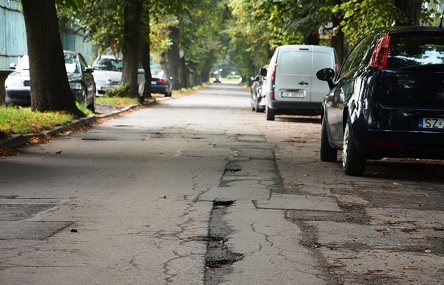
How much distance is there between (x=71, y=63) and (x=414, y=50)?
1622cm

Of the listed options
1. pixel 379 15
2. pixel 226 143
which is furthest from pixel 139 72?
pixel 226 143

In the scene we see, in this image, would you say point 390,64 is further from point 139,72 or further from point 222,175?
point 139,72

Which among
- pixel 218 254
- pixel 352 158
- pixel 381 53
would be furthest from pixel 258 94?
pixel 218 254

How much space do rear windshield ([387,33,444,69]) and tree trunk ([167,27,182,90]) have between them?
4859cm

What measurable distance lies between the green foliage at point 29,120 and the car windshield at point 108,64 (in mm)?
17677

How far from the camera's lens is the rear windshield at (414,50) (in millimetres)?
10797

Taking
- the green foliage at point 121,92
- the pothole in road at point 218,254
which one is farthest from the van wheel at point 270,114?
the pothole in road at point 218,254

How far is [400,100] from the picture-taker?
35.0ft

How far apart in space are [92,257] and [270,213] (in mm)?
2413

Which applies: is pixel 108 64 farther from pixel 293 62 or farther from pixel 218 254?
pixel 218 254

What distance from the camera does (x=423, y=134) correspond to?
1060 centimetres

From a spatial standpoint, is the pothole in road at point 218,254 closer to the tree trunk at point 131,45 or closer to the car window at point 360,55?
the car window at point 360,55

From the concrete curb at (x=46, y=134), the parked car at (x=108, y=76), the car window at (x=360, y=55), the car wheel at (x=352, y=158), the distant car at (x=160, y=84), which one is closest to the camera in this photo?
the car wheel at (x=352, y=158)

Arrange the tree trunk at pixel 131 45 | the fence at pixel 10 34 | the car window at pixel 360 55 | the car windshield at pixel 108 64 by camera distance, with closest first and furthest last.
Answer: the car window at pixel 360 55, the fence at pixel 10 34, the tree trunk at pixel 131 45, the car windshield at pixel 108 64
